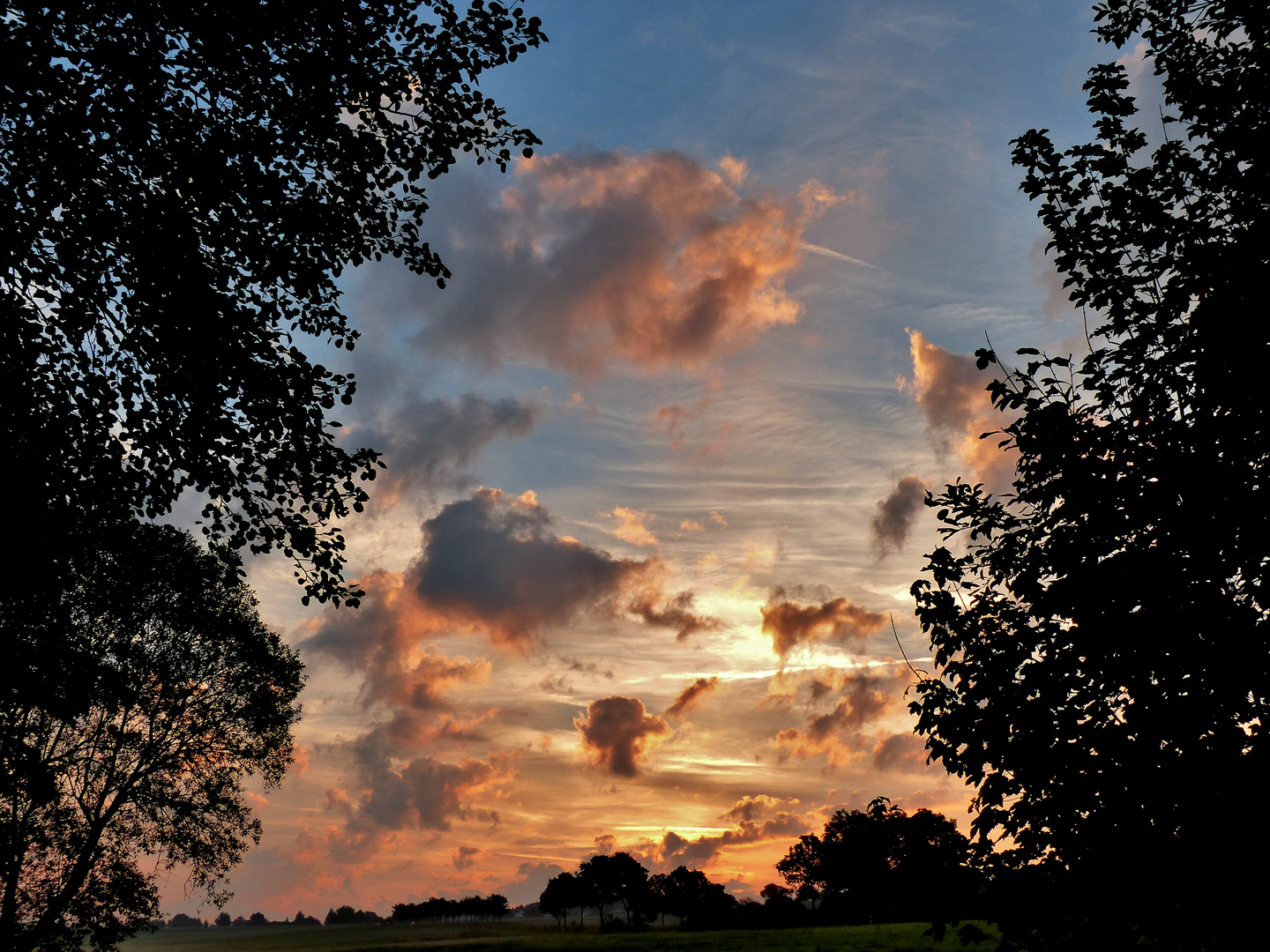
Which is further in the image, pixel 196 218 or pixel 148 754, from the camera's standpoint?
pixel 148 754

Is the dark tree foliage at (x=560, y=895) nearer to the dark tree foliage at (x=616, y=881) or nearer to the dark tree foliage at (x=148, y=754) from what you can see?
the dark tree foliage at (x=616, y=881)

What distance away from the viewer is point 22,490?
11312 millimetres

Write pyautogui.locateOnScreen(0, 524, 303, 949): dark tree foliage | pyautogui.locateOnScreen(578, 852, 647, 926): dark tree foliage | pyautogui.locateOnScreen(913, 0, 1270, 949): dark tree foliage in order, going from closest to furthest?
pyautogui.locateOnScreen(913, 0, 1270, 949): dark tree foliage → pyautogui.locateOnScreen(0, 524, 303, 949): dark tree foliage → pyautogui.locateOnScreen(578, 852, 647, 926): dark tree foliage

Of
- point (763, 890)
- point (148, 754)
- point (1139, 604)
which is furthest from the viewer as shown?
point (763, 890)

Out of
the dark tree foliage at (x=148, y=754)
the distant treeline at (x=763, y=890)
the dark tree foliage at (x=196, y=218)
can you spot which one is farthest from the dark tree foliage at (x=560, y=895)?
the dark tree foliage at (x=196, y=218)

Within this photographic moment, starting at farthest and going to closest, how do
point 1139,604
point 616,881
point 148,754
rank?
point 616,881 → point 148,754 → point 1139,604

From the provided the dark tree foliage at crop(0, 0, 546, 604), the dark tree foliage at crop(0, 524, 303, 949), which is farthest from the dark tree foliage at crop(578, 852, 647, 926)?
the dark tree foliage at crop(0, 0, 546, 604)

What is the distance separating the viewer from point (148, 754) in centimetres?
2920

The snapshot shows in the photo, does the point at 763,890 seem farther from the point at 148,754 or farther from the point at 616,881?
the point at 148,754

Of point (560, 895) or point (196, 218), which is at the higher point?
point (196, 218)

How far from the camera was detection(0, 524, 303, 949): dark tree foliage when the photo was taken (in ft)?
85.3

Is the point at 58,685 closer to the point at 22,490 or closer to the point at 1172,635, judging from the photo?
the point at 22,490

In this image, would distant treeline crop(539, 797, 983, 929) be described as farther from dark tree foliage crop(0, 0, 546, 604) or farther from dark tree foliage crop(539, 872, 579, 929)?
dark tree foliage crop(0, 0, 546, 604)

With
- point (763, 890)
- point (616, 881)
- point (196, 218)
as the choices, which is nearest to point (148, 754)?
point (196, 218)
